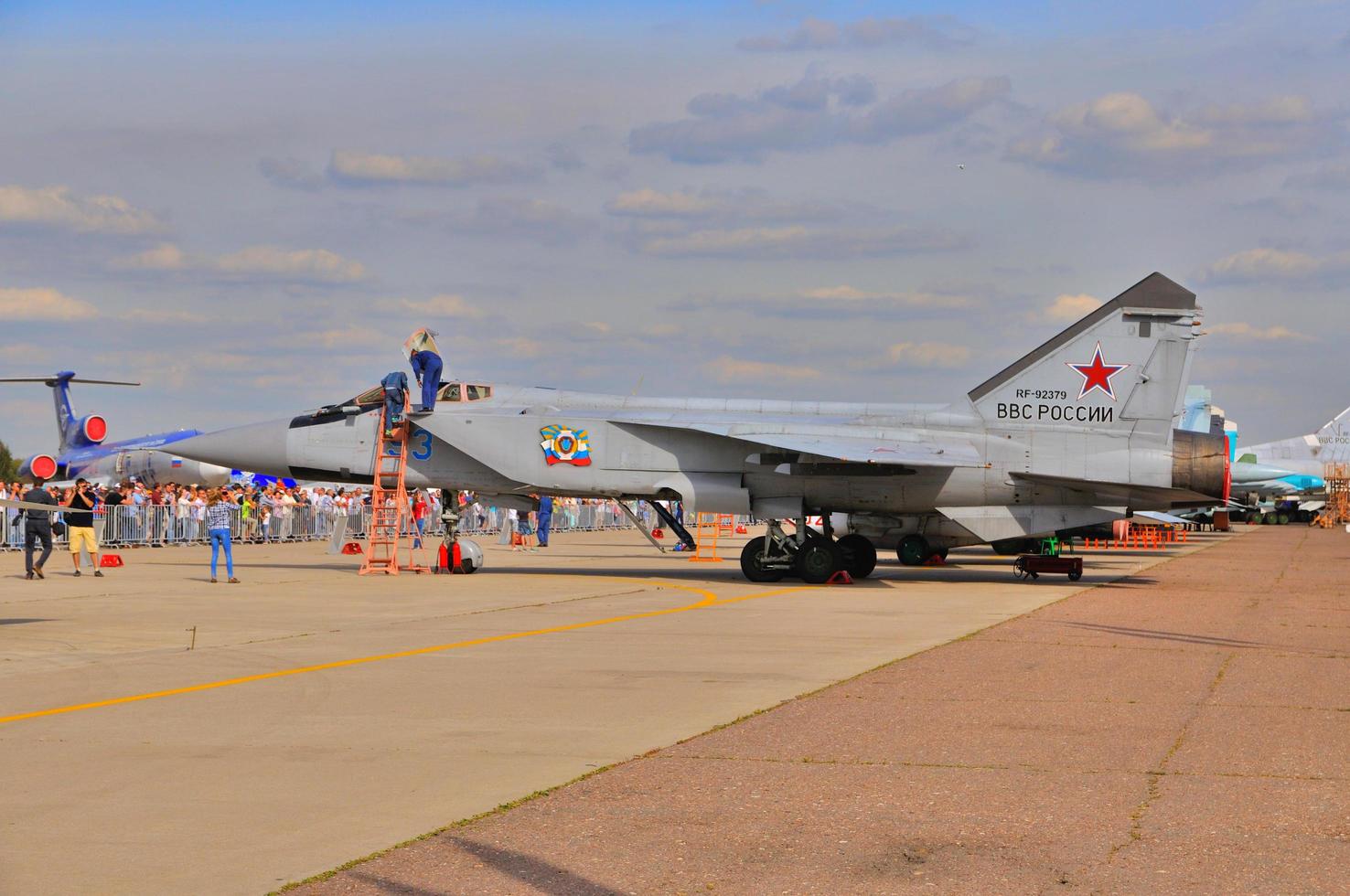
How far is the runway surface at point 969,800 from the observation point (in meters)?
5.14

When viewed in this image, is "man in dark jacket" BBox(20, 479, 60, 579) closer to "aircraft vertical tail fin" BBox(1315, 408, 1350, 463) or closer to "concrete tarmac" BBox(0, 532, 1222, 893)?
"concrete tarmac" BBox(0, 532, 1222, 893)

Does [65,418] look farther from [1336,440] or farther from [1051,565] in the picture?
[1336,440]

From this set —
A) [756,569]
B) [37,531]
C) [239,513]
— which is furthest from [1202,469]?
[239,513]

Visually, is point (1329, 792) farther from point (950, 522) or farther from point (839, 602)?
point (950, 522)

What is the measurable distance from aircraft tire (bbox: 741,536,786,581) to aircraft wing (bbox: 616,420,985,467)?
1.99m

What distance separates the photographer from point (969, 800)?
253 inches

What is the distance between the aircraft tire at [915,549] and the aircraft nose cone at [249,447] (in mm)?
12020

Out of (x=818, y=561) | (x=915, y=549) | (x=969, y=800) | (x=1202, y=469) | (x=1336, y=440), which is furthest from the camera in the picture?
(x=1336, y=440)

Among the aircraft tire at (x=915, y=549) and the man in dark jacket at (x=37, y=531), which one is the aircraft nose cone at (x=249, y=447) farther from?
the aircraft tire at (x=915, y=549)

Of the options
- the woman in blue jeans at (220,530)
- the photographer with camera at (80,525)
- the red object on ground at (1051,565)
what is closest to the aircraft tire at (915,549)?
the red object on ground at (1051,565)

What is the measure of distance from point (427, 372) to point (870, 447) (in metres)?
7.48

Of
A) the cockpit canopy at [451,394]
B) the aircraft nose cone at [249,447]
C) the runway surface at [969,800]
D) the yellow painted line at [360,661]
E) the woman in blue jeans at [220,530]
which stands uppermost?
the cockpit canopy at [451,394]

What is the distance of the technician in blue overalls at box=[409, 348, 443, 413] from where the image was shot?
22.8 metres

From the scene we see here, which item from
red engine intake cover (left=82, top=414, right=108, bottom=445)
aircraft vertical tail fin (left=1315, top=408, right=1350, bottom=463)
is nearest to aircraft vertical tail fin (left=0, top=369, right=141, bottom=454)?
red engine intake cover (left=82, top=414, right=108, bottom=445)
